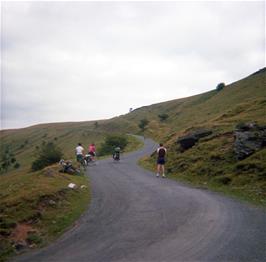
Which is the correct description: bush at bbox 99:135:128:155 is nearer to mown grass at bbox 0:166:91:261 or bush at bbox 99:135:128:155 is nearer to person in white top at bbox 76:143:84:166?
person in white top at bbox 76:143:84:166

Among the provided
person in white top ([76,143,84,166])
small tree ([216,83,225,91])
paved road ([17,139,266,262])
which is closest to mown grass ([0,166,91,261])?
paved road ([17,139,266,262])

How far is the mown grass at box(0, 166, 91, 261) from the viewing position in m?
11.8

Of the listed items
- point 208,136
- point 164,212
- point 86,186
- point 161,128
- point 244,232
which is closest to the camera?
point 244,232

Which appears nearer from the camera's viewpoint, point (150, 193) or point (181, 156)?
point (150, 193)

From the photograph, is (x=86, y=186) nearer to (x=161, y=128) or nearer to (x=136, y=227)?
(x=136, y=227)

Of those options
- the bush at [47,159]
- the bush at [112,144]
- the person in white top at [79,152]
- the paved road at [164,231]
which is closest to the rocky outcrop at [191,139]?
the person in white top at [79,152]

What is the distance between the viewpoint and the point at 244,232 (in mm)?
11094

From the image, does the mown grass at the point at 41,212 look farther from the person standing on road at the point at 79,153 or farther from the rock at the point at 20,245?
the person standing on road at the point at 79,153

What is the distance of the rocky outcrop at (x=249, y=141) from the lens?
23.8 metres

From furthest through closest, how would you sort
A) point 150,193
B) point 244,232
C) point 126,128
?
point 126,128 < point 150,193 < point 244,232

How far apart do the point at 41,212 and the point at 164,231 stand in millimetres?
5761

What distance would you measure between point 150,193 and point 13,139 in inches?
6943

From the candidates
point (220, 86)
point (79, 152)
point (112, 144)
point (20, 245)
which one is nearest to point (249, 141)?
point (79, 152)

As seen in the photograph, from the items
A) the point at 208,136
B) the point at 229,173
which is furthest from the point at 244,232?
the point at 208,136
